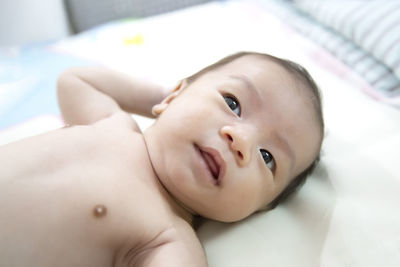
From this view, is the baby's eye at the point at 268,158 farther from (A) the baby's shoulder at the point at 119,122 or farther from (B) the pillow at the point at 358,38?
(B) the pillow at the point at 358,38

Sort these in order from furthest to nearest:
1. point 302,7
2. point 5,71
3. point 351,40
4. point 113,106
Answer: point 302,7, point 351,40, point 5,71, point 113,106

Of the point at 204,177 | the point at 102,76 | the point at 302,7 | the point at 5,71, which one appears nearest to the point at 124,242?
the point at 204,177

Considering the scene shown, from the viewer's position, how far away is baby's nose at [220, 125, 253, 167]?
25.0 inches

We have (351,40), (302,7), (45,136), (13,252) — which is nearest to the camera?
(13,252)

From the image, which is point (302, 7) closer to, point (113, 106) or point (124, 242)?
point (113, 106)

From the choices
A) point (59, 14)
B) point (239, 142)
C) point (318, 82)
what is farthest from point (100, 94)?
point (59, 14)

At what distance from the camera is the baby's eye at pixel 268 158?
71 centimetres

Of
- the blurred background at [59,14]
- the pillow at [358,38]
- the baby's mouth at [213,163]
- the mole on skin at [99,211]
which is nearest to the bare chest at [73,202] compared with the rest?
the mole on skin at [99,211]

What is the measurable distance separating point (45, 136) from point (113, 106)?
214 mm

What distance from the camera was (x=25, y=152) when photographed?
673 mm

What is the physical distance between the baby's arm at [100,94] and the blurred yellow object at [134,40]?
0.59m

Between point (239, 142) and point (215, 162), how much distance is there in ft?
0.20

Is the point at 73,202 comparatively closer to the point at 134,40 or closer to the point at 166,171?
the point at 166,171

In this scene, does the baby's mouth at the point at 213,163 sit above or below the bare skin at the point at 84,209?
above
